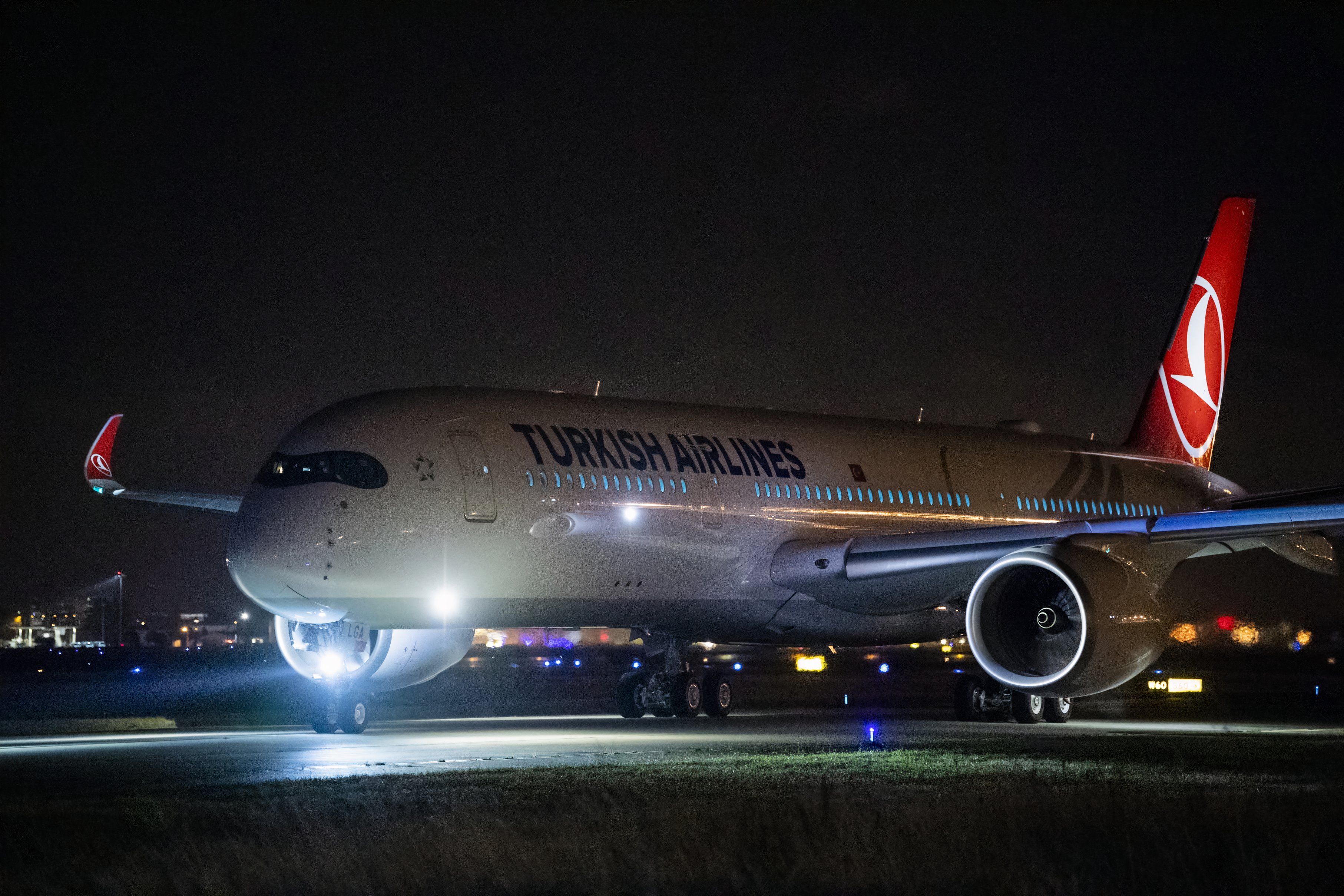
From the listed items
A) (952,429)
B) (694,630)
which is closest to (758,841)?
(694,630)

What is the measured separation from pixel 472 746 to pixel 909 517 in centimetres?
979

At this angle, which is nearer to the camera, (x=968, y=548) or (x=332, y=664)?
(x=968, y=548)

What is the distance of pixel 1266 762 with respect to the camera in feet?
55.5

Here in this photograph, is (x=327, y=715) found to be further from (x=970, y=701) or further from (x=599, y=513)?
(x=970, y=701)

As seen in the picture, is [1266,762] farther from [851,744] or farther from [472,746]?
[472,746]

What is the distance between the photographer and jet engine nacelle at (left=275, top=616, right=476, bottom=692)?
76.5 ft

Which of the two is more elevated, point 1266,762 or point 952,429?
point 952,429

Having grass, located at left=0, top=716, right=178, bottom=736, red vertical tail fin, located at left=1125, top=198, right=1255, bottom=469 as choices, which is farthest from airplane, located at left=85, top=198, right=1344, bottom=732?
red vertical tail fin, located at left=1125, top=198, right=1255, bottom=469

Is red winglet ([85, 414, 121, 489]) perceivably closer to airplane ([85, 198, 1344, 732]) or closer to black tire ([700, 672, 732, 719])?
airplane ([85, 198, 1344, 732])

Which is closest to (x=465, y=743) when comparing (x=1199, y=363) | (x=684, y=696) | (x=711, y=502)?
(x=711, y=502)

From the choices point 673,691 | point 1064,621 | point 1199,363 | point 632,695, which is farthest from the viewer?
point 1199,363

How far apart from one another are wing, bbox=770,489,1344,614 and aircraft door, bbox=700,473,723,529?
1215mm

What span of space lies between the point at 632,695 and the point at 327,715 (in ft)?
17.2

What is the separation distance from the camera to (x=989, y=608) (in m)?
20.7
